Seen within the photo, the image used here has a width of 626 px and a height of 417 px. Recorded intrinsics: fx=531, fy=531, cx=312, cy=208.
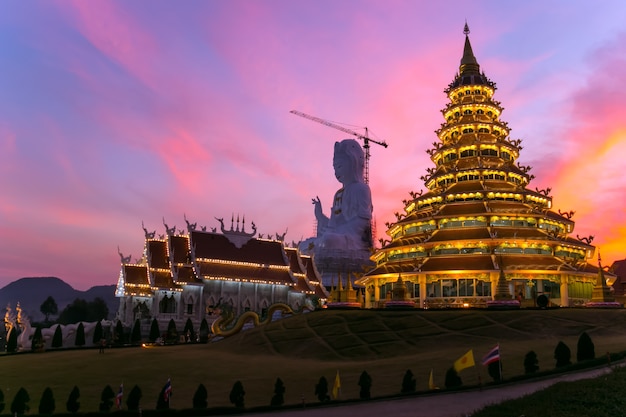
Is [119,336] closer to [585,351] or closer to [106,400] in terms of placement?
[106,400]

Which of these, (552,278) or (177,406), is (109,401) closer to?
(177,406)

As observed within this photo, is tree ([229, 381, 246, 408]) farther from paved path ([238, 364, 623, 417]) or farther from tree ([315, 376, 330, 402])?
tree ([315, 376, 330, 402])

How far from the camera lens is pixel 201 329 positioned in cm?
5759

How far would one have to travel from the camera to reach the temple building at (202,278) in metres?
63.1

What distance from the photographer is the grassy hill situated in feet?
81.5

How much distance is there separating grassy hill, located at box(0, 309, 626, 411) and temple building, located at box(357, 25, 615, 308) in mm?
6439

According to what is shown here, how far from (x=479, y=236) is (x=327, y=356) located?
2074 cm

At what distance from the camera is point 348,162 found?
118 metres

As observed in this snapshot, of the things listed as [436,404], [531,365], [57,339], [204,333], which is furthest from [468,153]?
[57,339]

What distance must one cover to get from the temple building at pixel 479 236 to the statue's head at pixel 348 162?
2248 inches

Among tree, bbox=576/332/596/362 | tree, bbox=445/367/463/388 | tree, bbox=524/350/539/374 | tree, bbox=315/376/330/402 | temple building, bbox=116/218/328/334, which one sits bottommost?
tree, bbox=315/376/330/402

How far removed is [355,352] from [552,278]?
73.7 feet

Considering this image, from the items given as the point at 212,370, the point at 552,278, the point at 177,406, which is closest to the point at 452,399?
the point at 177,406

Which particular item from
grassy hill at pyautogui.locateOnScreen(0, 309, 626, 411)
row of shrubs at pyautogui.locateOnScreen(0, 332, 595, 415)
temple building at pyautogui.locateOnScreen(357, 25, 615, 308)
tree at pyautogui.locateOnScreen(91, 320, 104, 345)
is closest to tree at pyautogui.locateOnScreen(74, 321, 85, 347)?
tree at pyautogui.locateOnScreen(91, 320, 104, 345)
